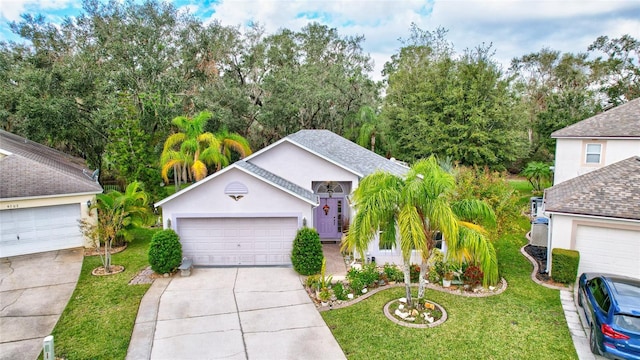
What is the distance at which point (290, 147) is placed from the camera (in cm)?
1448

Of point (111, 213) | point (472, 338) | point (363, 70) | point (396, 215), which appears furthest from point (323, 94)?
point (472, 338)

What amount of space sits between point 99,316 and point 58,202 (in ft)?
25.2

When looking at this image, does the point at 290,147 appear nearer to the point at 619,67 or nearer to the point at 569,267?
the point at 569,267

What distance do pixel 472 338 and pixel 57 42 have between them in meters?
30.7

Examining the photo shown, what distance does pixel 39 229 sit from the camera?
14.8 metres

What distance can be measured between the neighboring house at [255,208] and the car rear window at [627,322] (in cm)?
701

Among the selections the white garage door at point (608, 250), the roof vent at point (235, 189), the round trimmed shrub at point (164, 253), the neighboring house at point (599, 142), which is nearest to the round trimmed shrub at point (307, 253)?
the roof vent at point (235, 189)

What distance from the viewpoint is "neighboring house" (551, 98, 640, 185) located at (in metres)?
17.1

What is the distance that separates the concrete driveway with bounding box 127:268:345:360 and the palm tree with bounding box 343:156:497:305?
263 cm

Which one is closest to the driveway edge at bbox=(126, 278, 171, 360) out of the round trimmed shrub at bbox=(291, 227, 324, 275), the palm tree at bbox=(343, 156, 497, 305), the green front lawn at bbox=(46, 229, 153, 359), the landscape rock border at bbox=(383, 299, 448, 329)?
the green front lawn at bbox=(46, 229, 153, 359)

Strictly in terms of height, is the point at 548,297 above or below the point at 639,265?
below

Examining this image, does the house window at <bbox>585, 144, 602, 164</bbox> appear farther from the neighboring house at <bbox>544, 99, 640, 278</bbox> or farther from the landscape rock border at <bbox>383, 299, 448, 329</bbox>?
the landscape rock border at <bbox>383, 299, 448, 329</bbox>

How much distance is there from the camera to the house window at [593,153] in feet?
59.3

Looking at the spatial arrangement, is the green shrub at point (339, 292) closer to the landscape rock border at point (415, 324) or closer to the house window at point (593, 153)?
the landscape rock border at point (415, 324)
